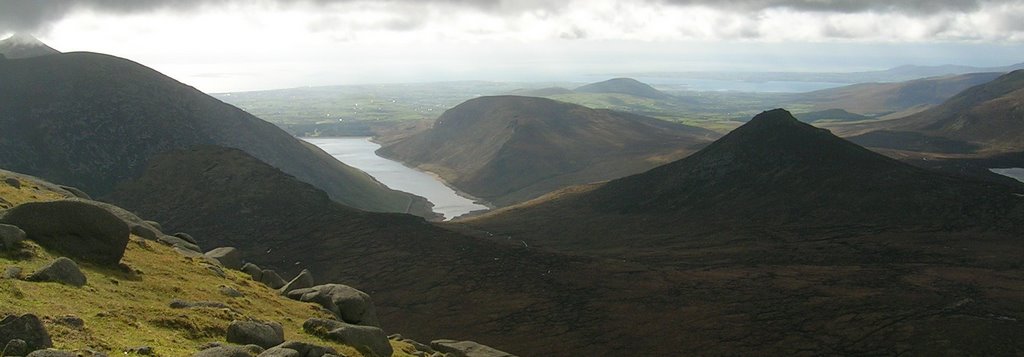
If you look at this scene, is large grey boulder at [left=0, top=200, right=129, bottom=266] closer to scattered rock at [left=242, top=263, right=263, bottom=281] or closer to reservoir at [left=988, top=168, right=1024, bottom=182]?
scattered rock at [left=242, top=263, right=263, bottom=281]

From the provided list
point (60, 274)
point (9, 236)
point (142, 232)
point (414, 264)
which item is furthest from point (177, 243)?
Result: point (414, 264)

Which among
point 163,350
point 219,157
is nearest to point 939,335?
point 163,350

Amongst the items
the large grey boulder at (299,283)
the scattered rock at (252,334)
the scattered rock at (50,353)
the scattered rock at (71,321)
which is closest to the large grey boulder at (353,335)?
the scattered rock at (252,334)

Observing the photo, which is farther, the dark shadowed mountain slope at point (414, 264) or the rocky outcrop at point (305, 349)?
the dark shadowed mountain slope at point (414, 264)

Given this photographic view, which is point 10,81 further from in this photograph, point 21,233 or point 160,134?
point 21,233

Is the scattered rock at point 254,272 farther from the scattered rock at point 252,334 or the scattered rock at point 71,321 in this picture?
the scattered rock at point 71,321
